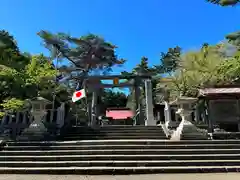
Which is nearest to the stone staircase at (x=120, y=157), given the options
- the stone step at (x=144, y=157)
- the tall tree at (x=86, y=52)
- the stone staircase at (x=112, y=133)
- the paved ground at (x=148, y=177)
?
the stone step at (x=144, y=157)

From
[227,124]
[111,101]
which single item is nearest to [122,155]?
[227,124]

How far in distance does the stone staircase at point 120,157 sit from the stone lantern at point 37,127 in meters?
1.18

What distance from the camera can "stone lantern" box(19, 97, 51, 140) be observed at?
33.4 feet

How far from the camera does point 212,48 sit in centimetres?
2498

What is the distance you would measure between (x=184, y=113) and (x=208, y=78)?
12566 millimetres

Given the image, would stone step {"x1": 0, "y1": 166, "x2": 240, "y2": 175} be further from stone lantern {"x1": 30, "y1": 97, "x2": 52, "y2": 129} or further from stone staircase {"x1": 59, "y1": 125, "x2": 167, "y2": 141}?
stone lantern {"x1": 30, "y1": 97, "x2": 52, "y2": 129}

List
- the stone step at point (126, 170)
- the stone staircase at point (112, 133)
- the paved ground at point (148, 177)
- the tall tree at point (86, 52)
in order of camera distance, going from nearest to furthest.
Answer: the paved ground at point (148, 177) < the stone step at point (126, 170) < the stone staircase at point (112, 133) < the tall tree at point (86, 52)

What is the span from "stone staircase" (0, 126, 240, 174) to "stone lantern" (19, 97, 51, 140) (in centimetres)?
118

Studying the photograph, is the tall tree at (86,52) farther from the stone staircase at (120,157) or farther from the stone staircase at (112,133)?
the stone staircase at (120,157)

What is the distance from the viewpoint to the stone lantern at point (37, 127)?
1019cm

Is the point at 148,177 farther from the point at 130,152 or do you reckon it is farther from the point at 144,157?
the point at 130,152

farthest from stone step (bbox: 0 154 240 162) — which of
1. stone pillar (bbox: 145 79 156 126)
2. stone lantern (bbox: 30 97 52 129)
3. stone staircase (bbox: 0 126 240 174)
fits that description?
stone pillar (bbox: 145 79 156 126)

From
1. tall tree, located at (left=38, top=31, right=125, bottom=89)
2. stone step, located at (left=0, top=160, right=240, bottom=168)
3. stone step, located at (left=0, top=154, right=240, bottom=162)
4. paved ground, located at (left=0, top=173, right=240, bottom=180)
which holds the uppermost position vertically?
tall tree, located at (left=38, top=31, right=125, bottom=89)

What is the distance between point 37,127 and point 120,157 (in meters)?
4.87
